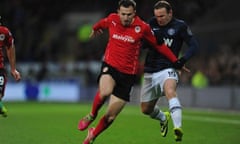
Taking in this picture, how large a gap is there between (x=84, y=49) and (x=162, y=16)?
23545mm

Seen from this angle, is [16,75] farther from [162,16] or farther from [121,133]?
[162,16]

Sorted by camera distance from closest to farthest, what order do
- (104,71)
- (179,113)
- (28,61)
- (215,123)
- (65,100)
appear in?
(104,71) → (179,113) → (215,123) → (65,100) → (28,61)

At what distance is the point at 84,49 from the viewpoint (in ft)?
110

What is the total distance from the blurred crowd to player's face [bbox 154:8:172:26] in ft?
54.7

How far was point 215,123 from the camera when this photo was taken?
590 inches

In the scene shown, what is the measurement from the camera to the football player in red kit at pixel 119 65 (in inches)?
347

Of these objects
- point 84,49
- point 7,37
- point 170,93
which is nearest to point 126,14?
point 170,93

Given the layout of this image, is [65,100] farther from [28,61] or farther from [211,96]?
[211,96]

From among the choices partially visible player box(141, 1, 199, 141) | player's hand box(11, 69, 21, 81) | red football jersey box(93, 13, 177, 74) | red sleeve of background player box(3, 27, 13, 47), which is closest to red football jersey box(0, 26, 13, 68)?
red sleeve of background player box(3, 27, 13, 47)

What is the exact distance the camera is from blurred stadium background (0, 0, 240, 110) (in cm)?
2355

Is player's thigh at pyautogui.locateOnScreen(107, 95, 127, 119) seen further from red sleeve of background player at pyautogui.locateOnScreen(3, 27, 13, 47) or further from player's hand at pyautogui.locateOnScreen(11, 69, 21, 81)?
red sleeve of background player at pyautogui.locateOnScreen(3, 27, 13, 47)

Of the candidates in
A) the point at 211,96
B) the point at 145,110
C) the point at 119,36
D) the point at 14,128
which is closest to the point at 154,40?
the point at 119,36

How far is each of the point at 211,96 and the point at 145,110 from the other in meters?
12.2

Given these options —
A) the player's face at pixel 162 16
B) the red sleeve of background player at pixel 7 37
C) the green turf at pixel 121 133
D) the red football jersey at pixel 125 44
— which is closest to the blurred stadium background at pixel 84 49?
the green turf at pixel 121 133
